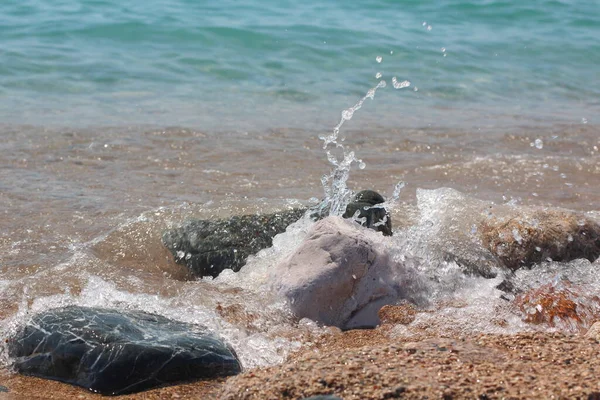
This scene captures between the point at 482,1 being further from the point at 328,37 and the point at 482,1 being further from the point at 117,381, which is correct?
the point at 117,381

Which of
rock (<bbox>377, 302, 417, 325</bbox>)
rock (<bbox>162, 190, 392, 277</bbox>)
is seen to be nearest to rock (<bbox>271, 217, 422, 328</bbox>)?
rock (<bbox>377, 302, 417, 325</bbox>)

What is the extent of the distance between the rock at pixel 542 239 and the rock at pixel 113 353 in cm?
192

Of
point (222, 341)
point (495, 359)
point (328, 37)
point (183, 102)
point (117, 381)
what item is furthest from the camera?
point (328, 37)

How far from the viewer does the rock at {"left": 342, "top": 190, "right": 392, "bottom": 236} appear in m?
4.63

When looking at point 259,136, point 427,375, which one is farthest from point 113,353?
point 259,136

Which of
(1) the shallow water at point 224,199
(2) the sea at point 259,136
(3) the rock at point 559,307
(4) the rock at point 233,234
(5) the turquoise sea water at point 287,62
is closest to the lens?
(3) the rock at point 559,307

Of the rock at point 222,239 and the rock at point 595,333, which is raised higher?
the rock at point 595,333

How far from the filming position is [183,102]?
901 cm

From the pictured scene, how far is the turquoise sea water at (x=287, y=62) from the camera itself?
28.8 feet

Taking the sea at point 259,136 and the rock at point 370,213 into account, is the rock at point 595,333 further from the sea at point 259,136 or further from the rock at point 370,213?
the rock at point 370,213

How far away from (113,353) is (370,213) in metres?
2.02

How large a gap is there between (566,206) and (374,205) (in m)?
1.79

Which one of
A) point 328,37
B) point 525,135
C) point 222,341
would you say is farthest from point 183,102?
point 222,341

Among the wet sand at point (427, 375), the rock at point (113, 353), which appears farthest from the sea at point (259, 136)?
the wet sand at point (427, 375)
